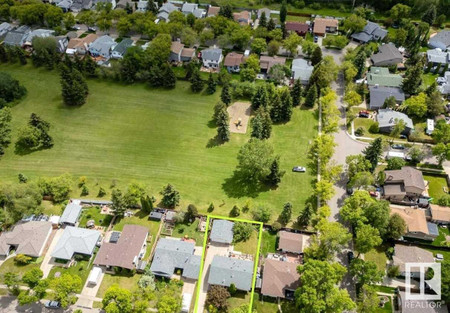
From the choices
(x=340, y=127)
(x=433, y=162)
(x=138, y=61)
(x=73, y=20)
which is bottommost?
(x=433, y=162)

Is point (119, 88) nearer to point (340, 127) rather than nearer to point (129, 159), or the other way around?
point (129, 159)

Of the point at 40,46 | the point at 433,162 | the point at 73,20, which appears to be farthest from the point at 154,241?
the point at 73,20

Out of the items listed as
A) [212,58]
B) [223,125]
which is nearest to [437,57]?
[212,58]

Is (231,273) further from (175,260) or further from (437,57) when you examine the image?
(437,57)

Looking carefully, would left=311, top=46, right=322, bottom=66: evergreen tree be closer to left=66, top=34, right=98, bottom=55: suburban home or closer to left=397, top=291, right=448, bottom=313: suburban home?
left=397, top=291, right=448, bottom=313: suburban home

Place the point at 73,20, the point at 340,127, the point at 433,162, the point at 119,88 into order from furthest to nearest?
the point at 73,20, the point at 119,88, the point at 340,127, the point at 433,162

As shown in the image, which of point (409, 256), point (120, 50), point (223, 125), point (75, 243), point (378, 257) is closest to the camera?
point (409, 256)
